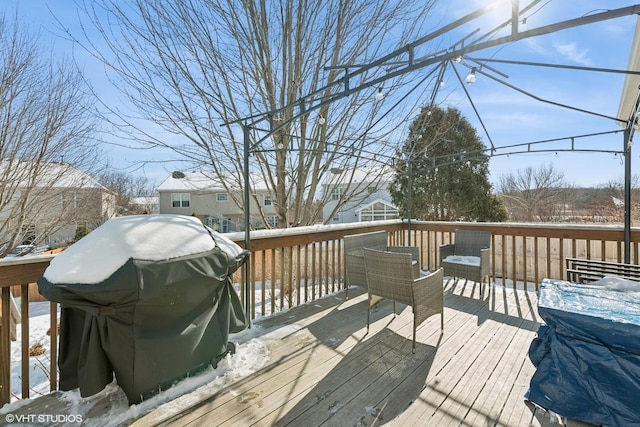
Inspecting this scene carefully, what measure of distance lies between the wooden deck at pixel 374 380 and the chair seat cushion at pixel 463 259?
3.15 ft

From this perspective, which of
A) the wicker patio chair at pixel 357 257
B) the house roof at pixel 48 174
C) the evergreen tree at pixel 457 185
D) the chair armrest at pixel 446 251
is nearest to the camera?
the wicker patio chair at pixel 357 257

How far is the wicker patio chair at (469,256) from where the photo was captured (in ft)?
13.4

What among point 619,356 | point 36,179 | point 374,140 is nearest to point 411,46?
point 619,356

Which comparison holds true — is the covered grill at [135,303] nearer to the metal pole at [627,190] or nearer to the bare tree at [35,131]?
the metal pole at [627,190]

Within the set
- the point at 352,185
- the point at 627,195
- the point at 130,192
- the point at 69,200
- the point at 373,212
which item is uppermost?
the point at 130,192

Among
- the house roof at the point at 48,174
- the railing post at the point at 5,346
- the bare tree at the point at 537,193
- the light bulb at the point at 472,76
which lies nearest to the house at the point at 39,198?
the house roof at the point at 48,174

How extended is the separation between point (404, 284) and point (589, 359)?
133 cm

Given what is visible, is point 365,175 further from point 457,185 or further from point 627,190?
point 457,185

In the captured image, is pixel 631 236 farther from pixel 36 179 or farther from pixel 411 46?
pixel 36 179

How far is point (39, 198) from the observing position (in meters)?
6.13

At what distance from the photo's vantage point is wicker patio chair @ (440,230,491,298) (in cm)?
410

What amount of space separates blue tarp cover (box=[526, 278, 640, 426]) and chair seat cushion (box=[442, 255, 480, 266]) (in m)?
2.23

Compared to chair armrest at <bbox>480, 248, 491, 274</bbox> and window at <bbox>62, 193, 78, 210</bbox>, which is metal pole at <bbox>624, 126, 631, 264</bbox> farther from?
window at <bbox>62, 193, 78, 210</bbox>

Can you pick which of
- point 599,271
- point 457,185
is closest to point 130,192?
point 457,185
